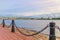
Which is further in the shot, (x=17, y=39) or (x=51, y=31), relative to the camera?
(x=17, y=39)

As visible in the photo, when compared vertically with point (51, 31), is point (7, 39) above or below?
below

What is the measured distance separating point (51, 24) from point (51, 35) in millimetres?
413

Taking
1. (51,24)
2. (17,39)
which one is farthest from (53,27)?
Answer: (17,39)

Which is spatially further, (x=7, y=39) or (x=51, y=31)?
(x=7, y=39)

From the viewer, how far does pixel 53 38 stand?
22.5ft

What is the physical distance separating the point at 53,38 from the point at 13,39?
4400 millimetres

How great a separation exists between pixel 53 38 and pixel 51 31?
269 mm

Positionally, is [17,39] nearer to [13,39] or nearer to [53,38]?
[13,39]

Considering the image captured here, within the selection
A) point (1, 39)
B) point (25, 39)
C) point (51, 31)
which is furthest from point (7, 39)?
point (51, 31)

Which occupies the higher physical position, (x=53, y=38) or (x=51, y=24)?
(x=51, y=24)

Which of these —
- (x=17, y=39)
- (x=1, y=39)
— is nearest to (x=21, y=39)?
(x=17, y=39)

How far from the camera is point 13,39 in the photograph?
10.8 meters

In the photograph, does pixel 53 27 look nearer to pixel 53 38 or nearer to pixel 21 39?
pixel 53 38

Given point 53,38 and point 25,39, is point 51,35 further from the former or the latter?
point 25,39
